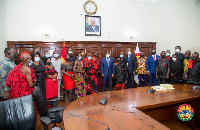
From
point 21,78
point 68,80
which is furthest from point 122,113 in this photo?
point 68,80

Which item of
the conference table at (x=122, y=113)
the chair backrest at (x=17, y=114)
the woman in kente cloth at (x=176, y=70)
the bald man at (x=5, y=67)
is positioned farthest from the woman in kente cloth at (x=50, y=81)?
the woman in kente cloth at (x=176, y=70)

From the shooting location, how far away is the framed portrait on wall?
6.10 m

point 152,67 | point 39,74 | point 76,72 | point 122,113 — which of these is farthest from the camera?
point 152,67

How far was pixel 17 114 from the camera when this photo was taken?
1523 mm

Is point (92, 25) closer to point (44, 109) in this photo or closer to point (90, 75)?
point (90, 75)

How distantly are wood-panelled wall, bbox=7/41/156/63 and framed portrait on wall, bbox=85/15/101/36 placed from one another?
50 cm

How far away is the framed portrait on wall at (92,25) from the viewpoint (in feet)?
20.0

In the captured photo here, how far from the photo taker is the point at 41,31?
557 centimetres

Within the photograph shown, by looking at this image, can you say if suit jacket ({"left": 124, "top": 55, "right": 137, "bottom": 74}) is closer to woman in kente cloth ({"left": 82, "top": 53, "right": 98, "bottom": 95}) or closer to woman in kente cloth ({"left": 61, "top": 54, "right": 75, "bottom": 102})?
woman in kente cloth ({"left": 82, "top": 53, "right": 98, "bottom": 95})

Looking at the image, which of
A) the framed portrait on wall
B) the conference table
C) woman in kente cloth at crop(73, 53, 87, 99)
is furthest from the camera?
the framed portrait on wall

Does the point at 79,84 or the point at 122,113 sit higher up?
the point at 122,113

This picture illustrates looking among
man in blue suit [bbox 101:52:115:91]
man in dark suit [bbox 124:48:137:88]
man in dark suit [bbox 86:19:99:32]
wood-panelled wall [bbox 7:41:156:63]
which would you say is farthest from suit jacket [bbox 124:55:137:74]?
man in dark suit [bbox 86:19:99:32]

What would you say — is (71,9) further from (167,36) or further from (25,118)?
(25,118)

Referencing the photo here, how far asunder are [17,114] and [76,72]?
236 cm
